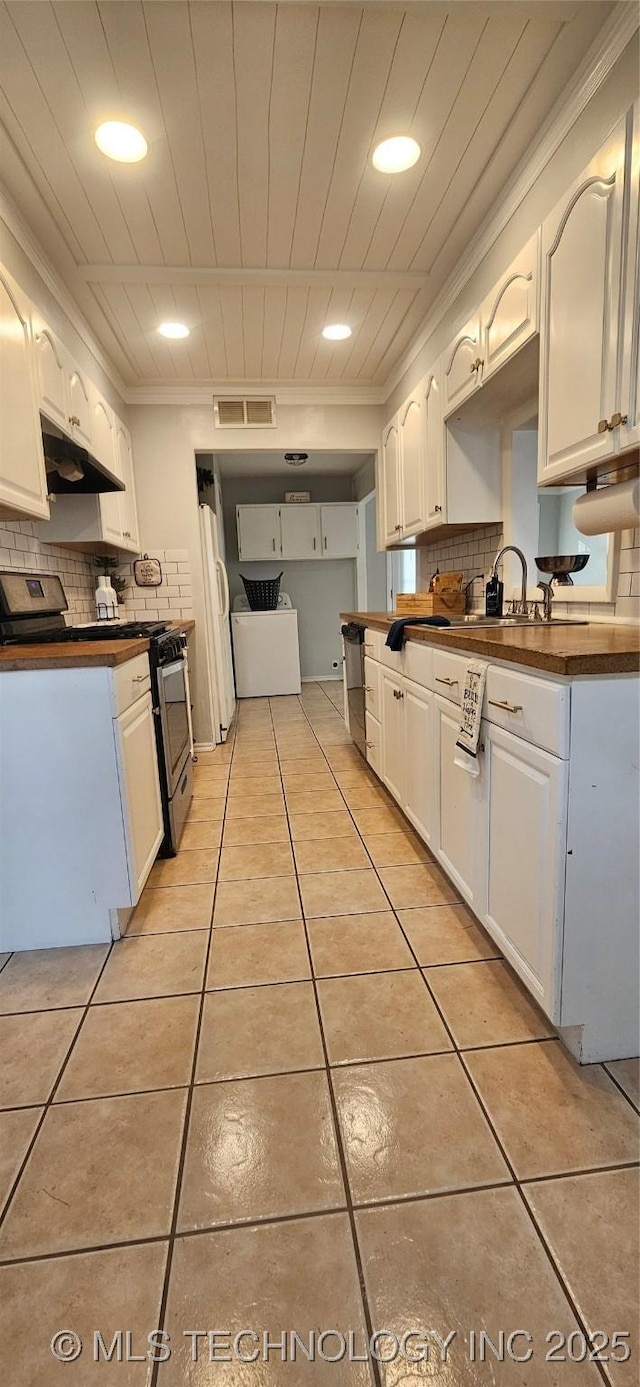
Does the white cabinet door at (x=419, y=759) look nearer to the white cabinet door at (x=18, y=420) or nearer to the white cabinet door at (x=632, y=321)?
the white cabinet door at (x=632, y=321)

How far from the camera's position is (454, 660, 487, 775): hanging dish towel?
146 centimetres

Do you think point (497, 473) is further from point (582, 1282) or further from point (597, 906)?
point (582, 1282)

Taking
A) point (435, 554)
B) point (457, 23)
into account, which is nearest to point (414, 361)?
point (435, 554)

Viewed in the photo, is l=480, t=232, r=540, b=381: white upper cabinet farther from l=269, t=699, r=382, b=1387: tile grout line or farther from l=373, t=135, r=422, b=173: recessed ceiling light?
l=269, t=699, r=382, b=1387: tile grout line

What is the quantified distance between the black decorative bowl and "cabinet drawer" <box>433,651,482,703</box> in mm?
510

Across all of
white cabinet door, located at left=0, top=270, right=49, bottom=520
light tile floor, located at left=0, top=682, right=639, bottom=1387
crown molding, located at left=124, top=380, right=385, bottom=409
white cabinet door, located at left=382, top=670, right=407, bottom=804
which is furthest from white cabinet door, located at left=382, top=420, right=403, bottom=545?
light tile floor, located at left=0, top=682, right=639, bottom=1387

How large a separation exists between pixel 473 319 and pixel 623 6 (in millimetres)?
856

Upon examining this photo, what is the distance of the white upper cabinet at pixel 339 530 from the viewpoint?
6.04 metres

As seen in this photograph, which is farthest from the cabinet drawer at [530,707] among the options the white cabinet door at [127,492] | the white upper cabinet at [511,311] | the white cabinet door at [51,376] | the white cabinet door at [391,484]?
the white cabinet door at [127,492]

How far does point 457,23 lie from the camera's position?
4.65 ft

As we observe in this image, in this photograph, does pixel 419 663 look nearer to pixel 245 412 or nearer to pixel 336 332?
pixel 336 332

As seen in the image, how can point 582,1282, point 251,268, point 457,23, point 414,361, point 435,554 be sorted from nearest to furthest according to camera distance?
point 582,1282 → point 457,23 → point 251,268 → point 414,361 → point 435,554

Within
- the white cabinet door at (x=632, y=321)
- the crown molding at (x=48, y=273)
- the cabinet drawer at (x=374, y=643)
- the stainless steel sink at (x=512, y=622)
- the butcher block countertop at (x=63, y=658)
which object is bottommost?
the cabinet drawer at (x=374, y=643)

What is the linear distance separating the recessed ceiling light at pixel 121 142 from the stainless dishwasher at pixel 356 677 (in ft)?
6.71
